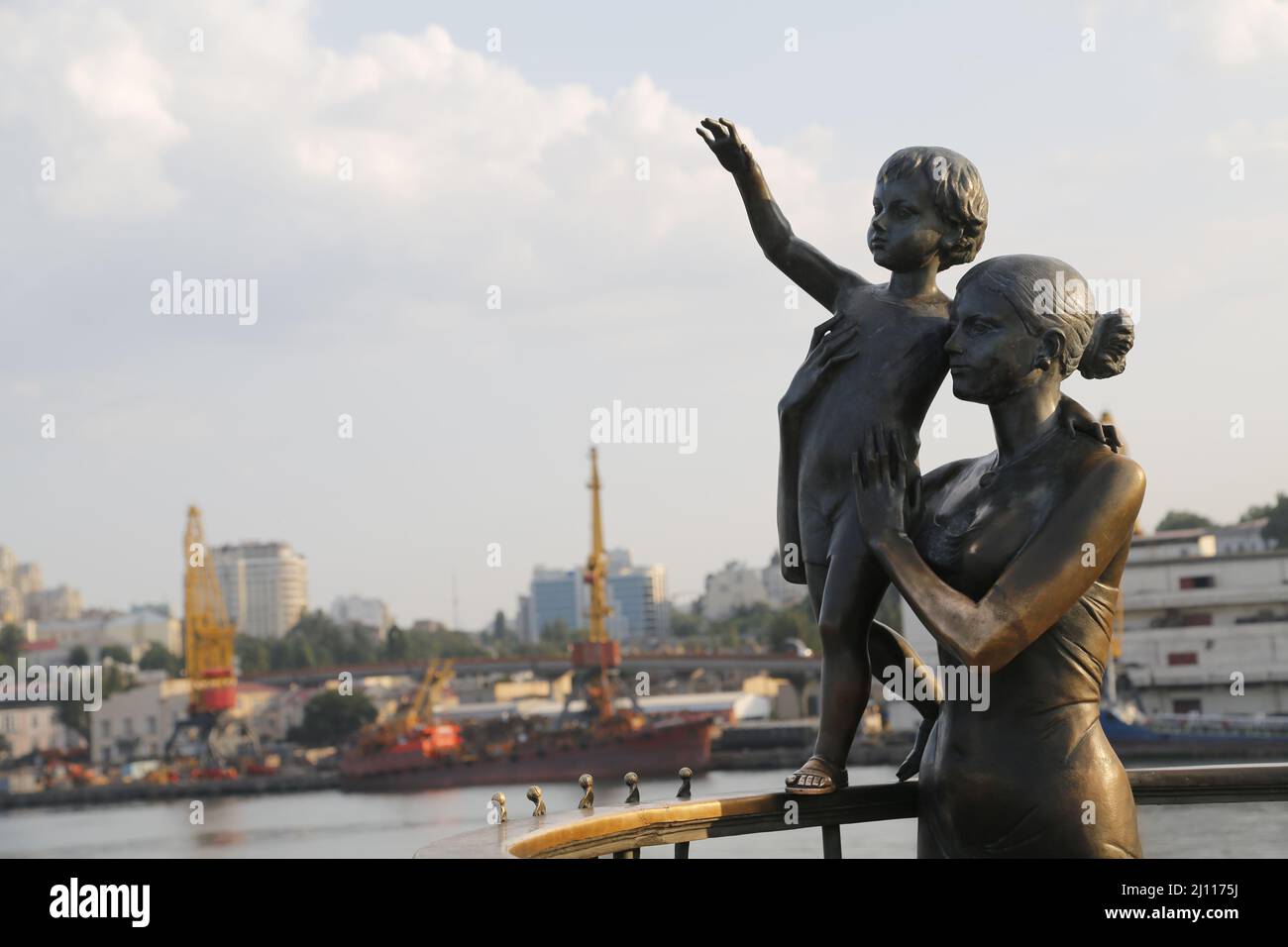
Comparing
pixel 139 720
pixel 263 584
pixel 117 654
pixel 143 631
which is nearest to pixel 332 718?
pixel 139 720

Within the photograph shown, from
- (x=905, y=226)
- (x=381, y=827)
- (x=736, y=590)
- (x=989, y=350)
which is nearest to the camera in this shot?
(x=989, y=350)

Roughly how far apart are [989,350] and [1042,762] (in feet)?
3.10

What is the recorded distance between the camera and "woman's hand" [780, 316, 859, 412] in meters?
4.15

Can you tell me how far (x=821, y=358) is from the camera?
4.19 meters

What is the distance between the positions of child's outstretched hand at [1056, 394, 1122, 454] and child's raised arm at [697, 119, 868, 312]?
760 millimetres

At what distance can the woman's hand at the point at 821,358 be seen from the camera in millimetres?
4148

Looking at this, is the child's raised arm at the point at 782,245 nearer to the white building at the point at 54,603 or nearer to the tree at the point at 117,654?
the tree at the point at 117,654

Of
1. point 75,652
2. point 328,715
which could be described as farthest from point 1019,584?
point 75,652

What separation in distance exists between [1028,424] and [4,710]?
4138 inches

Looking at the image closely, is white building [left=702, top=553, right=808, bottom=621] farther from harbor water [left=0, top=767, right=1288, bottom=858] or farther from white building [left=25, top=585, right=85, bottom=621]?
harbor water [left=0, top=767, right=1288, bottom=858]

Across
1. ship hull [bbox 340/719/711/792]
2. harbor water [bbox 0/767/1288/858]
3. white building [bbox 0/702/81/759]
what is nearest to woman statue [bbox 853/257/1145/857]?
harbor water [bbox 0/767/1288/858]

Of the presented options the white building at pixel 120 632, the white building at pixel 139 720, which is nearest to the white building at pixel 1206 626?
the white building at pixel 139 720

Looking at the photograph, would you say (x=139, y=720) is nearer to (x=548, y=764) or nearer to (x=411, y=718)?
(x=411, y=718)
